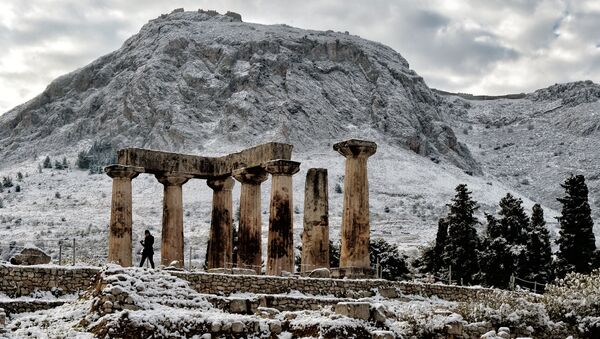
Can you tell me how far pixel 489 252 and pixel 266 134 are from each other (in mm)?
130175

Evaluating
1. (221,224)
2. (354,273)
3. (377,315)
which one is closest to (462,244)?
(221,224)

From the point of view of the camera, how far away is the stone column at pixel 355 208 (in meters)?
36.2

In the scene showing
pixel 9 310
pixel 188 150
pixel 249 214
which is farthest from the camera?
pixel 188 150

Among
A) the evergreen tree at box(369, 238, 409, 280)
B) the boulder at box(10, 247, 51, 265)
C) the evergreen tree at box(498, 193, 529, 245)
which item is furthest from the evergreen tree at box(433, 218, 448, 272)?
the boulder at box(10, 247, 51, 265)

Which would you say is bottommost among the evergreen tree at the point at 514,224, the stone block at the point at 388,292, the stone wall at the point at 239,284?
the stone block at the point at 388,292

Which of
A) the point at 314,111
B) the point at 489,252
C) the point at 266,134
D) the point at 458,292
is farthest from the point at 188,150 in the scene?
the point at 458,292

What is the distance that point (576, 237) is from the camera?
5044cm

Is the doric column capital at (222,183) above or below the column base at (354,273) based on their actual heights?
above

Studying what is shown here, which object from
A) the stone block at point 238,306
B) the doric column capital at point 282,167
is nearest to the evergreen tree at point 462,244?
the doric column capital at point 282,167

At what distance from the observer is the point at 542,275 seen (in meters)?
52.6

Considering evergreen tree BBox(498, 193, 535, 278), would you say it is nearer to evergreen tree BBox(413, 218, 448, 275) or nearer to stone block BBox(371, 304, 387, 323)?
evergreen tree BBox(413, 218, 448, 275)

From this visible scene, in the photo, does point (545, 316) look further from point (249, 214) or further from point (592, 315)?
point (249, 214)

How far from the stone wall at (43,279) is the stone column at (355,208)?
10.7 m

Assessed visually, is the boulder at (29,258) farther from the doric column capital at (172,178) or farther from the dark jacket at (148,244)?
the doric column capital at (172,178)
